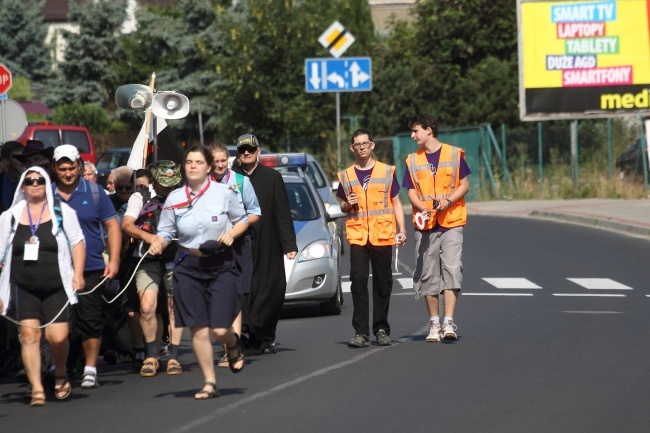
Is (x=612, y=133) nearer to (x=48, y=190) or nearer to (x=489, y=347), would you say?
(x=489, y=347)

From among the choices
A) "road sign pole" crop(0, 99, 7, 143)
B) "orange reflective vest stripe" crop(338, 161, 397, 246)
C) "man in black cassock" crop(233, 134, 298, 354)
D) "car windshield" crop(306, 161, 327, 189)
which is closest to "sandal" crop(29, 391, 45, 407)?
"man in black cassock" crop(233, 134, 298, 354)

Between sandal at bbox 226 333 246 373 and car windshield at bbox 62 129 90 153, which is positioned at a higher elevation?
car windshield at bbox 62 129 90 153

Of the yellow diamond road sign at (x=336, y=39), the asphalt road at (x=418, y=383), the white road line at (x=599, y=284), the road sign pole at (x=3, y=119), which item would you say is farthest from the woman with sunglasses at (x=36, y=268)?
the yellow diamond road sign at (x=336, y=39)

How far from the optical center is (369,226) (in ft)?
38.9

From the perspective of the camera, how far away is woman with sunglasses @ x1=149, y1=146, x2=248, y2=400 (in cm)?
921

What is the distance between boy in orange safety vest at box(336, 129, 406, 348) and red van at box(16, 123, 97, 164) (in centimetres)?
2452

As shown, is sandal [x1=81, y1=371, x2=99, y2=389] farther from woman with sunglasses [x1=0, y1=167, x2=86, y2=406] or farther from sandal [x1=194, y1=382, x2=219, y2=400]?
sandal [x1=194, y1=382, x2=219, y2=400]

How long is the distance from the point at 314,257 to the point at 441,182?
10.6 feet

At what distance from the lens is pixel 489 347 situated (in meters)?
11.6

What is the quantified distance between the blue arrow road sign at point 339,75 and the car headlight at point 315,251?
20130 mm

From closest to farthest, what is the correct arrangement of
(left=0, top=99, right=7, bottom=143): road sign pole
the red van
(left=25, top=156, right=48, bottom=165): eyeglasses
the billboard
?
(left=25, top=156, right=48, bottom=165): eyeglasses → (left=0, top=99, right=7, bottom=143): road sign pole → the billboard → the red van

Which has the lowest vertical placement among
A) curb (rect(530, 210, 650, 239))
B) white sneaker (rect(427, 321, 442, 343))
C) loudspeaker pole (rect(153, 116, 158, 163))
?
curb (rect(530, 210, 650, 239))

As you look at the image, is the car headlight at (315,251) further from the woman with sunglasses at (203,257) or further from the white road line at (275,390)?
the woman with sunglasses at (203,257)

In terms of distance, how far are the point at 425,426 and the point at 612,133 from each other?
1160 inches
